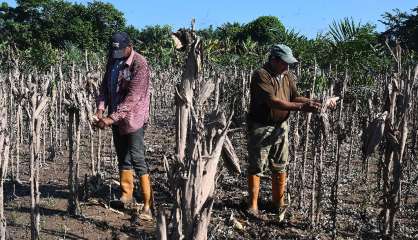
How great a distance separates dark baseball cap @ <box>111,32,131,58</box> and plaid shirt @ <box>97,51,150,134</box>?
0.09 meters

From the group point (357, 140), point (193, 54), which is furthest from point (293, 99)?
point (357, 140)

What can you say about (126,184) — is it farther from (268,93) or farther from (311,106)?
(311,106)

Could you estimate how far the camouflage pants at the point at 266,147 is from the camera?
14.6ft

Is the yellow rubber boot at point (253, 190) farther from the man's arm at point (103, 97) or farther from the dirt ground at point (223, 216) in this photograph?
the man's arm at point (103, 97)

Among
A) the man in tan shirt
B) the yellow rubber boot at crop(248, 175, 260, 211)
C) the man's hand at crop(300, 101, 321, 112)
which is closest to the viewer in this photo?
the man's hand at crop(300, 101, 321, 112)

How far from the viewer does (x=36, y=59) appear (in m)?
13.7

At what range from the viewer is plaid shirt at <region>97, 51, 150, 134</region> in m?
4.16

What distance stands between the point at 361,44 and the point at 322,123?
150 cm

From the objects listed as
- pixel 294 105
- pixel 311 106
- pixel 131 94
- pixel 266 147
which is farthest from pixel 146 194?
pixel 311 106

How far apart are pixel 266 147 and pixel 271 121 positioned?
22 centimetres

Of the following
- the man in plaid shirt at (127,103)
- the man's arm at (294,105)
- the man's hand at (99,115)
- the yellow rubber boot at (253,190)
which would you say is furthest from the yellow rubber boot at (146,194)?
the man's arm at (294,105)

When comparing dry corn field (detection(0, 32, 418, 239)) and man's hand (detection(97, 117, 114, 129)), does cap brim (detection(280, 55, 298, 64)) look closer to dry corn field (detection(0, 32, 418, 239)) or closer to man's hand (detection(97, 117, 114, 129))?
dry corn field (detection(0, 32, 418, 239))

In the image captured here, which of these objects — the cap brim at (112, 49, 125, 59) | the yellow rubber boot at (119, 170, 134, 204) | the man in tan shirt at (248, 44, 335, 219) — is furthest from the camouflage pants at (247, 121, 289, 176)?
the cap brim at (112, 49, 125, 59)

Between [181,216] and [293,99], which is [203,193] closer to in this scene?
[181,216]
